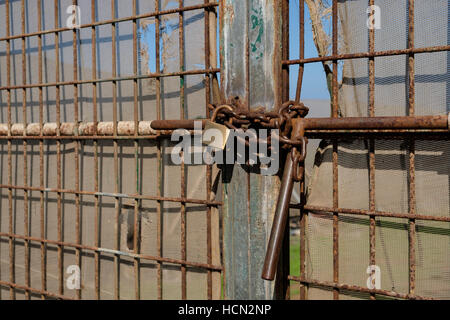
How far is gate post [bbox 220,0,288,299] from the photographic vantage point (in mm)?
1460

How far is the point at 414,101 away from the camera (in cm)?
132

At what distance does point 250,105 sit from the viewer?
4.90ft

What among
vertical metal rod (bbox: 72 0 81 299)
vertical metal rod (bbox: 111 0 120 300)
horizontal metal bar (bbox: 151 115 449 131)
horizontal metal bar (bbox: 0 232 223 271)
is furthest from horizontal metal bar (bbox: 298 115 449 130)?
vertical metal rod (bbox: 72 0 81 299)

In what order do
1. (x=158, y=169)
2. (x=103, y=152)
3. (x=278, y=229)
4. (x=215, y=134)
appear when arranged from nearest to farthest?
(x=278, y=229) → (x=215, y=134) → (x=158, y=169) → (x=103, y=152)

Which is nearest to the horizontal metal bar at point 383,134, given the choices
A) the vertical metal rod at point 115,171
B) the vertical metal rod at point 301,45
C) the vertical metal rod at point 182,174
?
the vertical metal rod at point 301,45

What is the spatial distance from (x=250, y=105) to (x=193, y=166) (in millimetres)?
365

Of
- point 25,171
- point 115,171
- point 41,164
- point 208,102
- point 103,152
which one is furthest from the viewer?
point 25,171

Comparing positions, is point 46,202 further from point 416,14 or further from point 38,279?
point 416,14

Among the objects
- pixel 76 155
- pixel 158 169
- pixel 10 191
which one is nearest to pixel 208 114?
pixel 158 169

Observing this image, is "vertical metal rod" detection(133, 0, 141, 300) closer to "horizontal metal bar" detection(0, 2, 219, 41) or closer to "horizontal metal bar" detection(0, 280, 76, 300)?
"horizontal metal bar" detection(0, 2, 219, 41)

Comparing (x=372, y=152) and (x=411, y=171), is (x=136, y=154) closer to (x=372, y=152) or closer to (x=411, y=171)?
(x=372, y=152)

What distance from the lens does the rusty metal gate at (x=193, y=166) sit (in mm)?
1354

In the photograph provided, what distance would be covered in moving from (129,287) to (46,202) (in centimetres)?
59

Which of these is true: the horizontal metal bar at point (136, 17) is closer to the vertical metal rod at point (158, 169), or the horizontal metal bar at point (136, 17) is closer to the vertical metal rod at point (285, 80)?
the vertical metal rod at point (158, 169)
